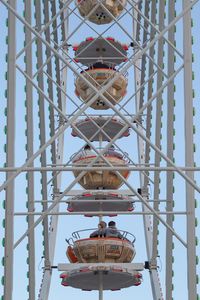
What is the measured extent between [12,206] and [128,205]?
5368 mm

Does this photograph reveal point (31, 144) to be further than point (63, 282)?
No

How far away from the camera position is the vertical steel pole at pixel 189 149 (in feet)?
33.5

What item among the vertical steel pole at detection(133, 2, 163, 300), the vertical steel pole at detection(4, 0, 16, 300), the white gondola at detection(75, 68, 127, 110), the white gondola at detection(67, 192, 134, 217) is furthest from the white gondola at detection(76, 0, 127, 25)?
the vertical steel pole at detection(4, 0, 16, 300)

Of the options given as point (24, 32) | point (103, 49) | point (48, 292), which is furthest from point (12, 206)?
point (103, 49)

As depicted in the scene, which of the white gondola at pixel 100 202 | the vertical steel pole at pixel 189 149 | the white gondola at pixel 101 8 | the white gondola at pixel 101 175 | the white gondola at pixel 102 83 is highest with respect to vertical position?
the white gondola at pixel 101 8

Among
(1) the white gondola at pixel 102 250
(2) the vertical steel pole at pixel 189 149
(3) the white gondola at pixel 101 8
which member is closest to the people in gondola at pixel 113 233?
(1) the white gondola at pixel 102 250

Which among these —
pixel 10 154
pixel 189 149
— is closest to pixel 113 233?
pixel 10 154

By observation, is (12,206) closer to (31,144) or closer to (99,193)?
(31,144)

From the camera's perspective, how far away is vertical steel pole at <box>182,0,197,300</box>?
10.2 meters

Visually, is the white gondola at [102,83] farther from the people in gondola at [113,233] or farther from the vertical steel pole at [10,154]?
the vertical steel pole at [10,154]

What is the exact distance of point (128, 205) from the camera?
15742mm

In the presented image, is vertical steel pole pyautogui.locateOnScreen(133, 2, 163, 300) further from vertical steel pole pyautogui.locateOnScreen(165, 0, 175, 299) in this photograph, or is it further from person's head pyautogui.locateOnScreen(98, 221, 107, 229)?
vertical steel pole pyautogui.locateOnScreen(165, 0, 175, 299)

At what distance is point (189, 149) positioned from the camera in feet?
33.8

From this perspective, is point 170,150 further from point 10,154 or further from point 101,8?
point 101,8
